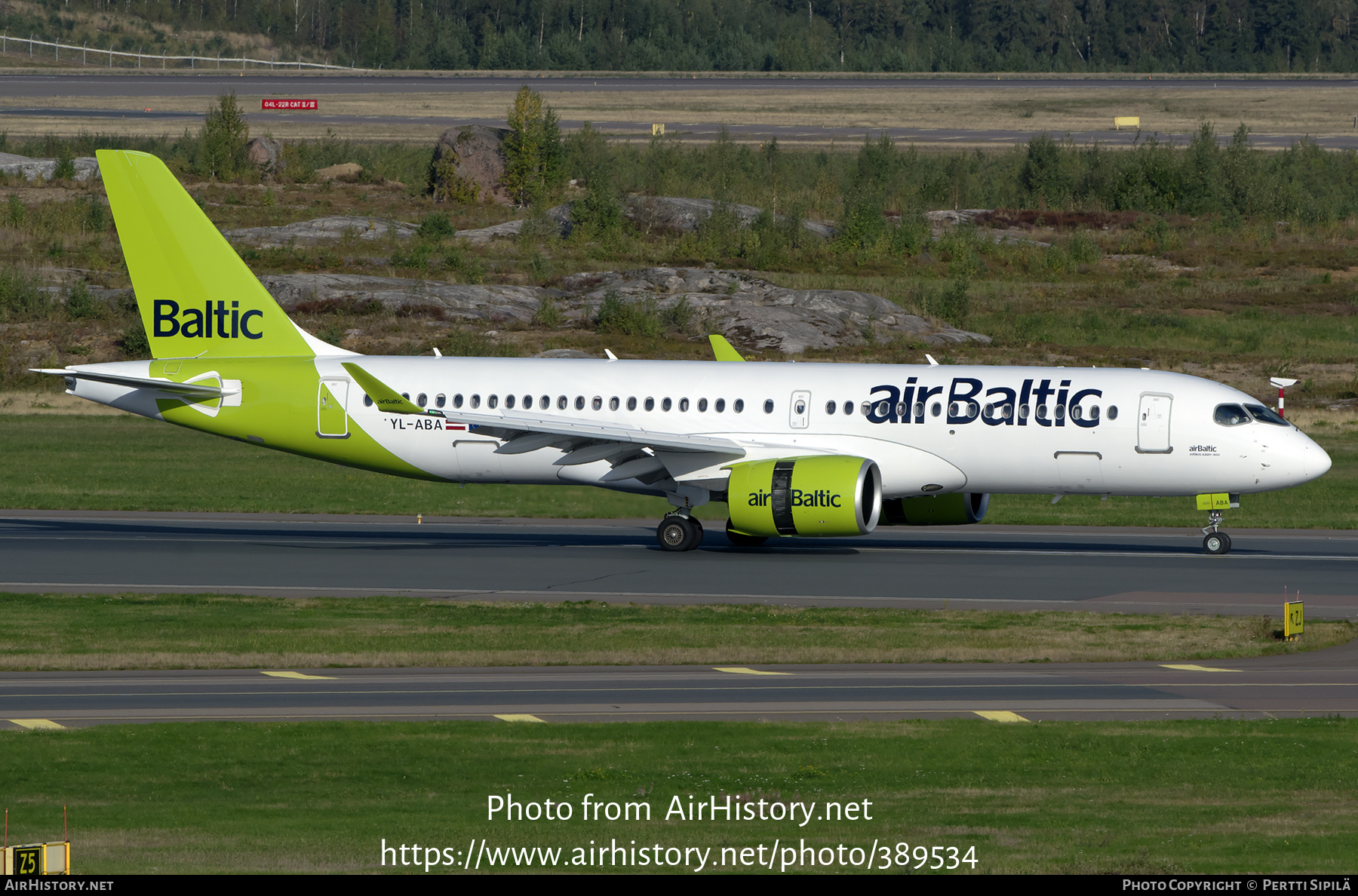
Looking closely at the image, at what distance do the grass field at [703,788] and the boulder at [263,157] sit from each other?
80257 millimetres

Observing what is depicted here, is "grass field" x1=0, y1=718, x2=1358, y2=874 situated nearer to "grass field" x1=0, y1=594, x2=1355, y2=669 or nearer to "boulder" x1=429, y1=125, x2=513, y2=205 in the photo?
"grass field" x1=0, y1=594, x2=1355, y2=669

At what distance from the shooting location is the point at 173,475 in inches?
1877

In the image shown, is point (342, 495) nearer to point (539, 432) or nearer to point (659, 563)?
point (539, 432)

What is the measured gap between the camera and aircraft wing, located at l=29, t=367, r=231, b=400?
35438mm

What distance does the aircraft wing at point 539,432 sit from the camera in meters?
32.7

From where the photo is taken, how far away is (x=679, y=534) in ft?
114

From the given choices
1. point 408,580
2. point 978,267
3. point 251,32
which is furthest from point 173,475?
point 251,32

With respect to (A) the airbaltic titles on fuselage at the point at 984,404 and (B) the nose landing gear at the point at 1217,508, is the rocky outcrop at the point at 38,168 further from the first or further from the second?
(B) the nose landing gear at the point at 1217,508

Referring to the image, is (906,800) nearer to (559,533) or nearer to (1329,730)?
(1329,730)

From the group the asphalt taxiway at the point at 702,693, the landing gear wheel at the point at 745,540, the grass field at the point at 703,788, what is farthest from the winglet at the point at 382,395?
the grass field at the point at 703,788

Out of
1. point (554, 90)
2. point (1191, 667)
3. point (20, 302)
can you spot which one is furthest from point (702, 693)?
point (554, 90)

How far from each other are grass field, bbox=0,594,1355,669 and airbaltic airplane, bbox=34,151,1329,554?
6421mm

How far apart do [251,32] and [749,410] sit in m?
142

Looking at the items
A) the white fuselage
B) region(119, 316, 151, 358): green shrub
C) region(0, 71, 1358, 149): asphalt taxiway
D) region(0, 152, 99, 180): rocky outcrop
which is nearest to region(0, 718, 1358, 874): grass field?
the white fuselage
